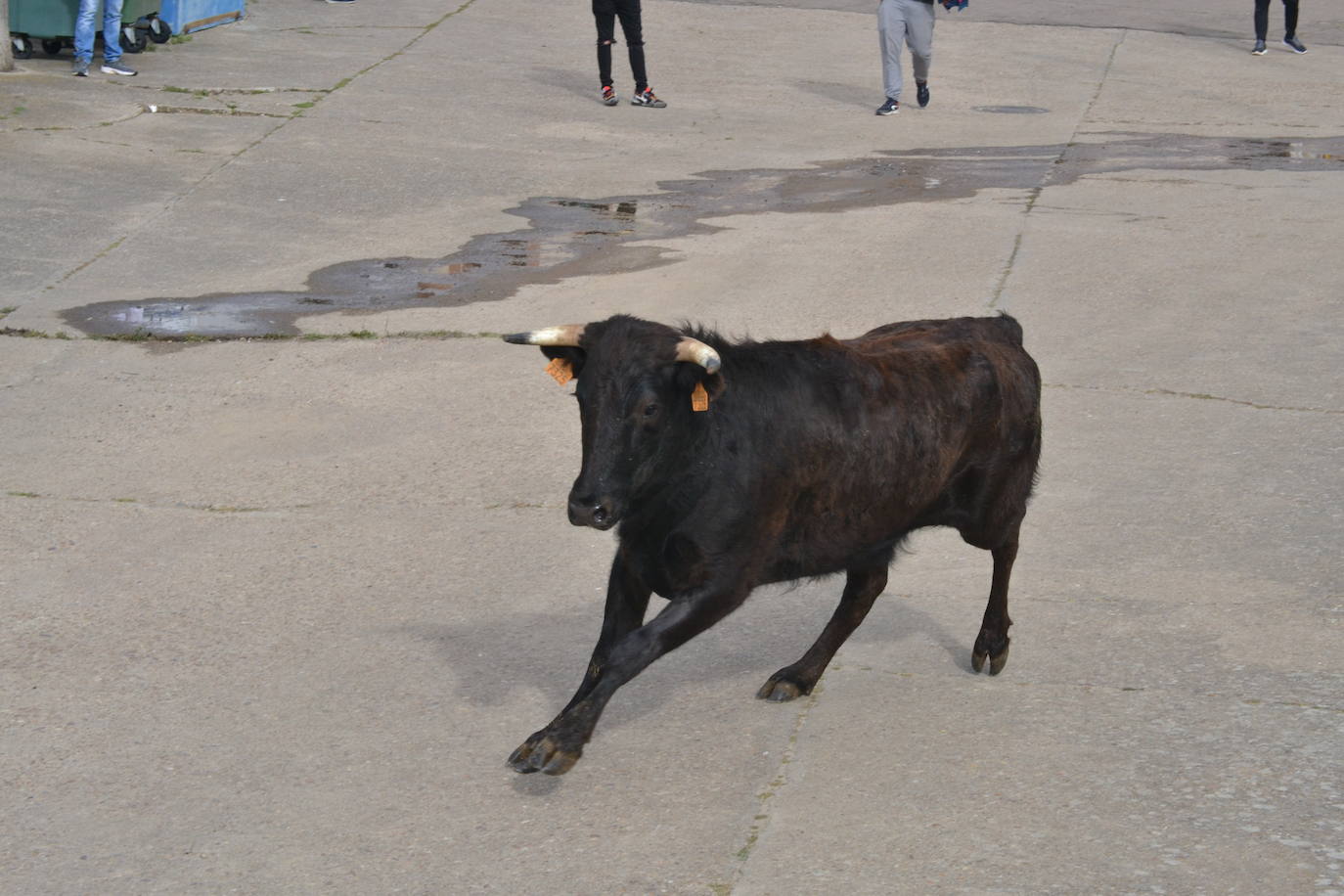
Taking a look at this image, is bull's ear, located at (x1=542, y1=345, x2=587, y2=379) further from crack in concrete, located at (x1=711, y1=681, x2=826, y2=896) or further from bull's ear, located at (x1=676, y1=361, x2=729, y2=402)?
crack in concrete, located at (x1=711, y1=681, x2=826, y2=896)

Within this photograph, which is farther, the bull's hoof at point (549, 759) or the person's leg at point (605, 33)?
the person's leg at point (605, 33)

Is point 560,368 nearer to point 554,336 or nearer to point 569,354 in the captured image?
point 569,354

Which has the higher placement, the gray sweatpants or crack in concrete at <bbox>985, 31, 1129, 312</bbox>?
the gray sweatpants

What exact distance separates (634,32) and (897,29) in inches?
111

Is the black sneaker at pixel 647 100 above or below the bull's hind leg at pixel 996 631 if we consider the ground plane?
below

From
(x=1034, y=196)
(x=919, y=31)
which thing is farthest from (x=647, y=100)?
(x=1034, y=196)

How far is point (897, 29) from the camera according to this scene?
1753 centimetres

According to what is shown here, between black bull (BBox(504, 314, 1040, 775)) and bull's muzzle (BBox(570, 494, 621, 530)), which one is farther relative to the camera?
black bull (BBox(504, 314, 1040, 775))

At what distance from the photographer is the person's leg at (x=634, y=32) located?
55.7ft

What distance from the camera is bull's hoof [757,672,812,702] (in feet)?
18.8

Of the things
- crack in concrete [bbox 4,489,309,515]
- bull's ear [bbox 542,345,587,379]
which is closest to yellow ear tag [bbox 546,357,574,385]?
bull's ear [bbox 542,345,587,379]

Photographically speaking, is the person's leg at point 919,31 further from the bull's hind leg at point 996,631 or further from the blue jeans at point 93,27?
the bull's hind leg at point 996,631

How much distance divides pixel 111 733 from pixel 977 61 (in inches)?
678

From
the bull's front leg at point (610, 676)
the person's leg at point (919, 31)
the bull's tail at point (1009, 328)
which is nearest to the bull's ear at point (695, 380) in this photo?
the bull's front leg at point (610, 676)
